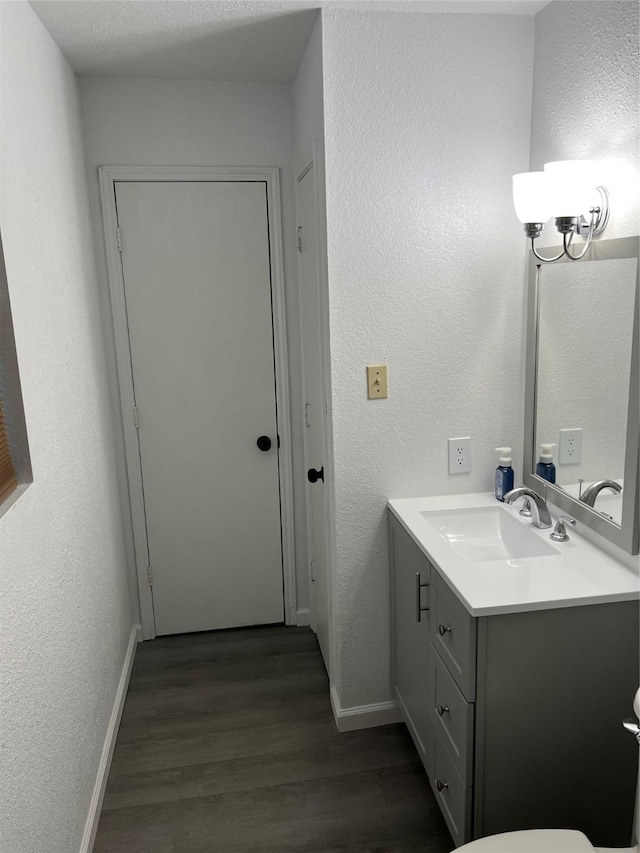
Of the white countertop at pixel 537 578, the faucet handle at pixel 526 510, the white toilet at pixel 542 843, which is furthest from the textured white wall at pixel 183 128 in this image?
the white toilet at pixel 542 843

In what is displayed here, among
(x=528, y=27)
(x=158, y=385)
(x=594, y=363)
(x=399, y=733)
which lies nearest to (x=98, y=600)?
(x=158, y=385)

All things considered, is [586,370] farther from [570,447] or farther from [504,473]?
[504,473]

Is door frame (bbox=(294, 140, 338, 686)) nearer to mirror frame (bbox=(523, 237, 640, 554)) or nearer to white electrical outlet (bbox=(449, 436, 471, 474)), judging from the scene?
white electrical outlet (bbox=(449, 436, 471, 474))

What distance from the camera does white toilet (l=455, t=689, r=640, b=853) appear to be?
4.38 ft

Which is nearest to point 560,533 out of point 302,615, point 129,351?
point 302,615

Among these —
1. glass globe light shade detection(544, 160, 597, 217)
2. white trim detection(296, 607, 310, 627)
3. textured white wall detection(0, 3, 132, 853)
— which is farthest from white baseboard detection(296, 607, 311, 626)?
glass globe light shade detection(544, 160, 597, 217)

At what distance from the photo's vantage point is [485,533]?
88.9 inches

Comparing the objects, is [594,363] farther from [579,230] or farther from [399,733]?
[399,733]

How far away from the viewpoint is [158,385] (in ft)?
9.82

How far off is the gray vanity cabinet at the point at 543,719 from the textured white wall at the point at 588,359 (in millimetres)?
455

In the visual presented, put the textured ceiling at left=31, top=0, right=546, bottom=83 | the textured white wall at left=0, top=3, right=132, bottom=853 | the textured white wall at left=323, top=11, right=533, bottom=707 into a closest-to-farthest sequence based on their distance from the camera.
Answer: the textured white wall at left=0, top=3, right=132, bottom=853 → the textured ceiling at left=31, top=0, right=546, bottom=83 → the textured white wall at left=323, top=11, right=533, bottom=707

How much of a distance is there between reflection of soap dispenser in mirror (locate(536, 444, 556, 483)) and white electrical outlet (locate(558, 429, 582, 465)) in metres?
0.04

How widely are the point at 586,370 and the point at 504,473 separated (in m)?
0.49

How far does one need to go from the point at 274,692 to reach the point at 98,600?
86 centimetres
